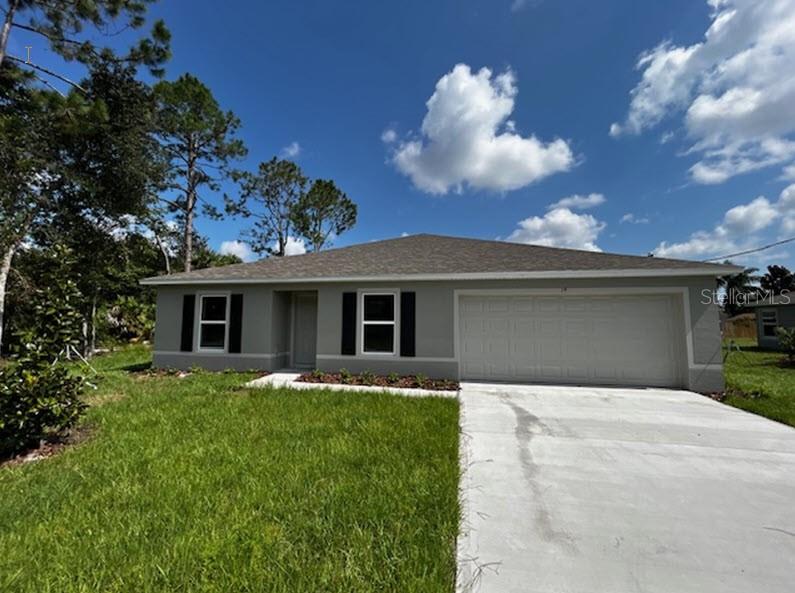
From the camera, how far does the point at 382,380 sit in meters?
8.20

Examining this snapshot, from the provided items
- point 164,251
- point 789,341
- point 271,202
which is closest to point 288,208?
point 271,202

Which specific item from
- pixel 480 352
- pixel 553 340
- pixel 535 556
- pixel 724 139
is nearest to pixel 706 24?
pixel 724 139

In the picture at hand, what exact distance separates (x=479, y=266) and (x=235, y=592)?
25.7 ft

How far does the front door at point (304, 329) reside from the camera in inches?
406

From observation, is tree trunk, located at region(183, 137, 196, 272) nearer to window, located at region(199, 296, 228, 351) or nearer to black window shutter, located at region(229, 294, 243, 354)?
window, located at region(199, 296, 228, 351)

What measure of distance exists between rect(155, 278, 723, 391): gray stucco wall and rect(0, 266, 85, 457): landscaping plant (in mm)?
4996

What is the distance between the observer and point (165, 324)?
9.95 m

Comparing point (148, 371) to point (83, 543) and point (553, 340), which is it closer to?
point (83, 543)

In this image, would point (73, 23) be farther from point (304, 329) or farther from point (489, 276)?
point (489, 276)

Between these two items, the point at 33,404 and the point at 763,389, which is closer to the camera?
the point at 33,404

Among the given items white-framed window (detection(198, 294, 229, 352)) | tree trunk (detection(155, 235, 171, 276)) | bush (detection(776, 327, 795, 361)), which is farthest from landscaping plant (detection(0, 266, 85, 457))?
bush (detection(776, 327, 795, 361))

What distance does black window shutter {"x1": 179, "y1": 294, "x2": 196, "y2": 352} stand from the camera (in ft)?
31.9

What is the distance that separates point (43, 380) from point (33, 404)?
272 millimetres

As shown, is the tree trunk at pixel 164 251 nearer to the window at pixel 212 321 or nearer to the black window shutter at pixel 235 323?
the window at pixel 212 321
